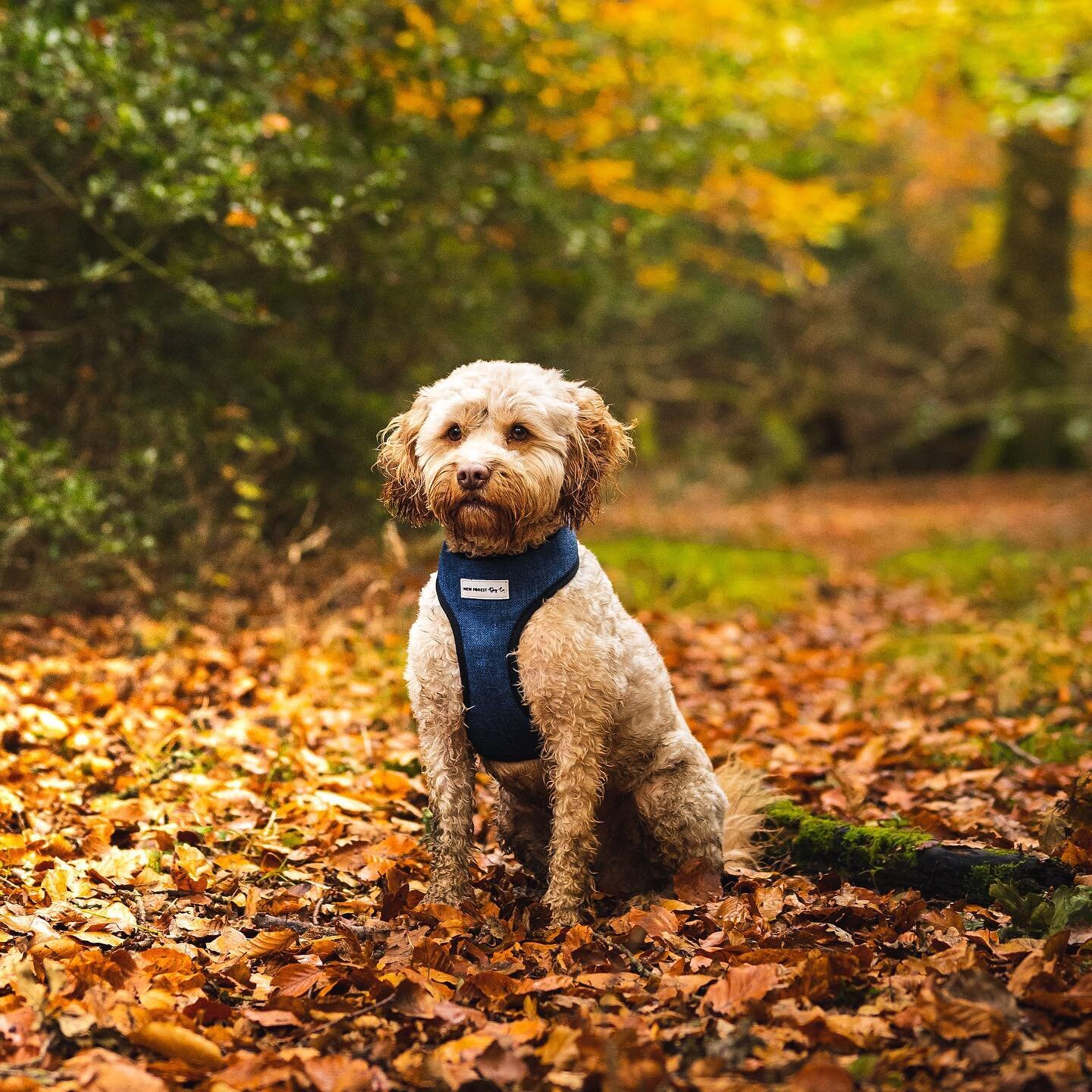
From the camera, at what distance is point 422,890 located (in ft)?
13.3

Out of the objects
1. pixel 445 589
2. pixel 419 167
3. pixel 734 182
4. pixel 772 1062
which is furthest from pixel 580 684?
pixel 734 182

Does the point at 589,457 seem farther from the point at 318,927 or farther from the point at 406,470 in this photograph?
the point at 318,927

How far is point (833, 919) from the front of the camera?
12.2 ft

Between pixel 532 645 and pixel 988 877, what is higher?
pixel 532 645

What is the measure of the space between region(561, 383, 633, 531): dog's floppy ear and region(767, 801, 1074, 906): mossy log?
4.97ft

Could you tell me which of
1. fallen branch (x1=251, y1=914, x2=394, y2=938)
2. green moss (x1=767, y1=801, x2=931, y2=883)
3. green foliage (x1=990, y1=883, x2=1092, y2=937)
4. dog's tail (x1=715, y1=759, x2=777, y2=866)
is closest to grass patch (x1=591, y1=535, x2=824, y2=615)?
dog's tail (x1=715, y1=759, x2=777, y2=866)

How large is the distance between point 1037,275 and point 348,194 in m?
16.4

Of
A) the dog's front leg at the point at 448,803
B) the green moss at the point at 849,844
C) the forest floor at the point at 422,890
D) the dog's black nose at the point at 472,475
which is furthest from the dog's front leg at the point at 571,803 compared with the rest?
the green moss at the point at 849,844

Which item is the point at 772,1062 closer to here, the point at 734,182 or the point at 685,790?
the point at 685,790

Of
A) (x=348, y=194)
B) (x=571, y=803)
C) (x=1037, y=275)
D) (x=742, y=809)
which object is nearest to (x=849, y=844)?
(x=742, y=809)

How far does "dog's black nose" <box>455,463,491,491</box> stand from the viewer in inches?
137

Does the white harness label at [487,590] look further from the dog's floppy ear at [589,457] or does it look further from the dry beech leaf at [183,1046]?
the dry beech leaf at [183,1046]

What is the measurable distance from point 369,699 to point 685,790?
2.46m

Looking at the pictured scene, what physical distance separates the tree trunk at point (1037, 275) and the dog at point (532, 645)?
56.2ft
